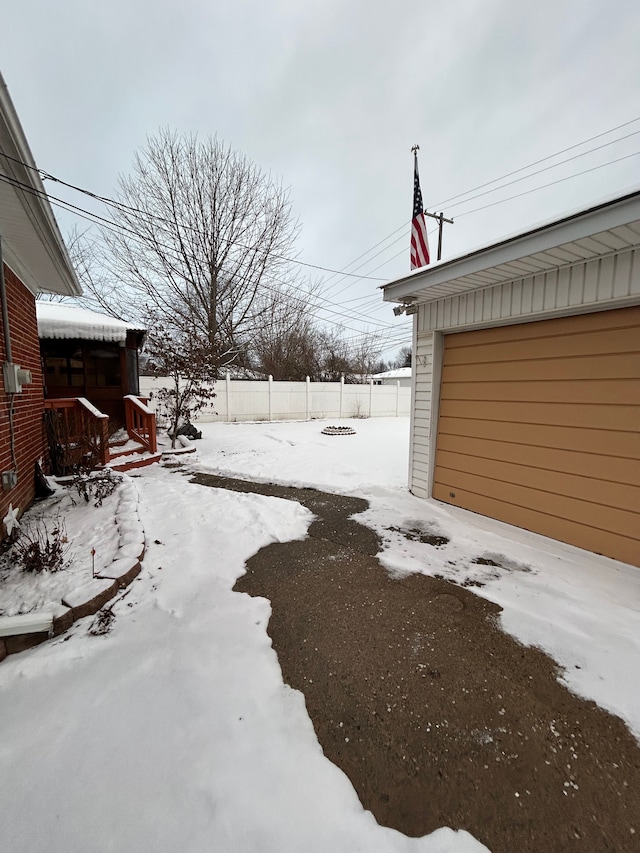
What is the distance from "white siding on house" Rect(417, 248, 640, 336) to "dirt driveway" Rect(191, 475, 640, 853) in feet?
8.70

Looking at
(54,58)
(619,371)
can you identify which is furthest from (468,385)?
(54,58)

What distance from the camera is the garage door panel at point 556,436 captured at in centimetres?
298

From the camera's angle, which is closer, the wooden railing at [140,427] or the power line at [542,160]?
the wooden railing at [140,427]

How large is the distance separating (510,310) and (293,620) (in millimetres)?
3527

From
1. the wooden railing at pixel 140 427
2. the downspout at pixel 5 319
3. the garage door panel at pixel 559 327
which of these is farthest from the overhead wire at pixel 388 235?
the garage door panel at pixel 559 327

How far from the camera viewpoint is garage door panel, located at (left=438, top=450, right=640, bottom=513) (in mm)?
3006

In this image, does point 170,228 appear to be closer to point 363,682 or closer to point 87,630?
point 87,630

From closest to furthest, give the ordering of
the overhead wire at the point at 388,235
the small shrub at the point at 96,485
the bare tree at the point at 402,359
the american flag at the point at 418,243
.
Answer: the small shrub at the point at 96,485
the overhead wire at the point at 388,235
the american flag at the point at 418,243
the bare tree at the point at 402,359

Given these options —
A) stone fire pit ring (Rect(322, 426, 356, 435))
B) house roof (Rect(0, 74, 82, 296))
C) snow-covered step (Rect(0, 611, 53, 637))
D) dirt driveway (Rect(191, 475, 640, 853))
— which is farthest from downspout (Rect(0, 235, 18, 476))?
stone fire pit ring (Rect(322, 426, 356, 435))

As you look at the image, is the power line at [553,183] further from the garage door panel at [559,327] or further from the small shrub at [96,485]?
the small shrub at [96,485]

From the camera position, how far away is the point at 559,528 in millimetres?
3447

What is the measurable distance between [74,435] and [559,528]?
664cm

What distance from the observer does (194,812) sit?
4.07 feet

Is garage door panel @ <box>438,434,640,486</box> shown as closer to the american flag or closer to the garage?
the garage
